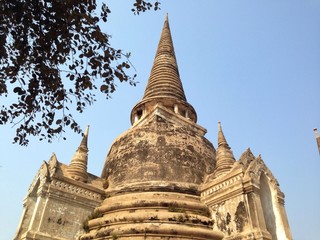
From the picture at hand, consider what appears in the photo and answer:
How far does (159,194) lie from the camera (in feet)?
42.6

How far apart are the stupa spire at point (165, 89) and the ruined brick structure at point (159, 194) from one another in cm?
254

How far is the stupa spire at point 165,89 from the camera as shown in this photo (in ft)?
63.6

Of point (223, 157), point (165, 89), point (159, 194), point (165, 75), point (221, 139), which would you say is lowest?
point (159, 194)

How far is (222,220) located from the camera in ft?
37.7

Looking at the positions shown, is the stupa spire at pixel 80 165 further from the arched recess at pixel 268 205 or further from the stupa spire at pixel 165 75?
the arched recess at pixel 268 205

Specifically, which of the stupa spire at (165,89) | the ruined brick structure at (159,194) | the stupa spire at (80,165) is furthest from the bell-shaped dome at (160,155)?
the stupa spire at (165,89)

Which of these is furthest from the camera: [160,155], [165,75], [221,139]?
[165,75]

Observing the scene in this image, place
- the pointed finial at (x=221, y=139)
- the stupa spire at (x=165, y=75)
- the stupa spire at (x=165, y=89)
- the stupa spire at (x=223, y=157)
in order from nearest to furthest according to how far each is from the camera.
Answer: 1. the stupa spire at (x=223, y=157)
2. the pointed finial at (x=221, y=139)
3. the stupa spire at (x=165, y=89)
4. the stupa spire at (x=165, y=75)

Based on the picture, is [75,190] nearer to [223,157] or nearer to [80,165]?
[80,165]

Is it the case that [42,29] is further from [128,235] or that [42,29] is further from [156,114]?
[156,114]

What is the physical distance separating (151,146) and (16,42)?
37.5ft

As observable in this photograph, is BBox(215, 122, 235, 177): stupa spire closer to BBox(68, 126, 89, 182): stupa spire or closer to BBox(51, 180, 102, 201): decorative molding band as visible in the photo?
BBox(51, 180, 102, 201): decorative molding band

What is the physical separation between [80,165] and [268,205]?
8.51 metres

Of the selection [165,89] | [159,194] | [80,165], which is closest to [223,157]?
[159,194]
